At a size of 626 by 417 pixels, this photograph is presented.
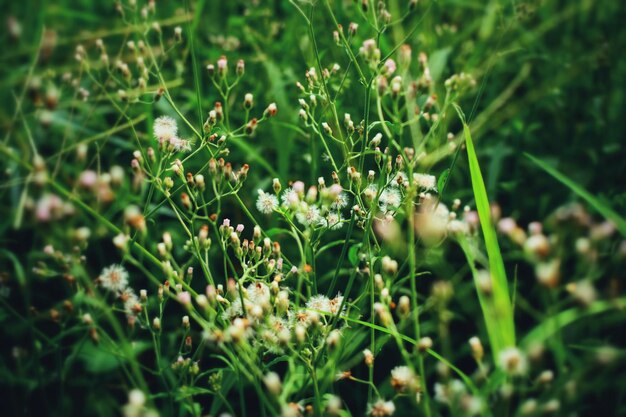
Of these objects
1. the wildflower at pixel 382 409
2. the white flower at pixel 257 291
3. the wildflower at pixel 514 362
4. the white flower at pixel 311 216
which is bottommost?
the wildflower at pixel 382 409

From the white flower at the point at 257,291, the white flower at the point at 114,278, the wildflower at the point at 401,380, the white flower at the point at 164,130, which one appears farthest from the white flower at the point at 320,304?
the white flower at the point at 164,130

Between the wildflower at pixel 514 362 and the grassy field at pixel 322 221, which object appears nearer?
the wildflower at pixel 514 362

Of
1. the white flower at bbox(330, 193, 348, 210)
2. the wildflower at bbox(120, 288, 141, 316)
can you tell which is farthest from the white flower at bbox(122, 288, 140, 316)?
the white flower at bbox(330, 193, 348, 210)

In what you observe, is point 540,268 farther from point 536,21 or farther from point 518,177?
point 536,21

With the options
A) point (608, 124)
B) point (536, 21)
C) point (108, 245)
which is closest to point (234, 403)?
point (108, 245)

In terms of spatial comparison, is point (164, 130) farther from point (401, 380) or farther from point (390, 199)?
point (401, 380)

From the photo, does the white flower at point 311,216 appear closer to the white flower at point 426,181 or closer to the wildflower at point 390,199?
the wildflower at point 390,199

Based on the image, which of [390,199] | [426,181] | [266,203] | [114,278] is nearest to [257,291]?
[266,203]
